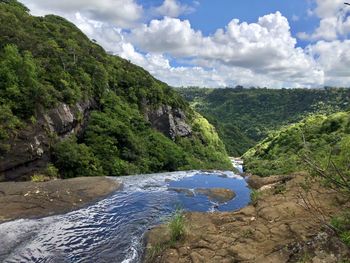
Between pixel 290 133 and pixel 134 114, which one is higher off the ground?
pixel 134 114

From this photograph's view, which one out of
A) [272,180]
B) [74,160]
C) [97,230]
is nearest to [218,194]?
[272,180]

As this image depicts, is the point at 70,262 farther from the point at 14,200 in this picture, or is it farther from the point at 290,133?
the point at 290,133

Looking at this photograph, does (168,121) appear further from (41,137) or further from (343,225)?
(343,225)

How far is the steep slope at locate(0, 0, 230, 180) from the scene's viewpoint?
143 ft

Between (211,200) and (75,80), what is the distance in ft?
136

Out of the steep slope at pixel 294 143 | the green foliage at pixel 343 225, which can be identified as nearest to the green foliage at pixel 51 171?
the steep slope at pixel 294 143

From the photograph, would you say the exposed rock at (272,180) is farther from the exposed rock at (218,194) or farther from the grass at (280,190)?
the grass at (280,190)

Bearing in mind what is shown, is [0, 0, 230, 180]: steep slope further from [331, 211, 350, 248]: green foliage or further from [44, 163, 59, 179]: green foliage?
[331, 211, 350, 248]: green foliage

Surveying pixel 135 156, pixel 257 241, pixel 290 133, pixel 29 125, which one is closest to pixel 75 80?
pixel 135 156

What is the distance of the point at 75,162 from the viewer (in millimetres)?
49781

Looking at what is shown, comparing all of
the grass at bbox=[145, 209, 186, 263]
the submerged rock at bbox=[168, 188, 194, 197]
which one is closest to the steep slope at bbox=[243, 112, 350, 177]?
the submerged rock at bbox=[168, 188, 194, 197]

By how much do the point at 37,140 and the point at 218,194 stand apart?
2285cm

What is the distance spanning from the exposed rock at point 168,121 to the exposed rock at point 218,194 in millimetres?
57519

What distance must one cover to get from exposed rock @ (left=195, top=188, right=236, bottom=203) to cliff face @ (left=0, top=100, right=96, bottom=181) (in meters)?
19.4
